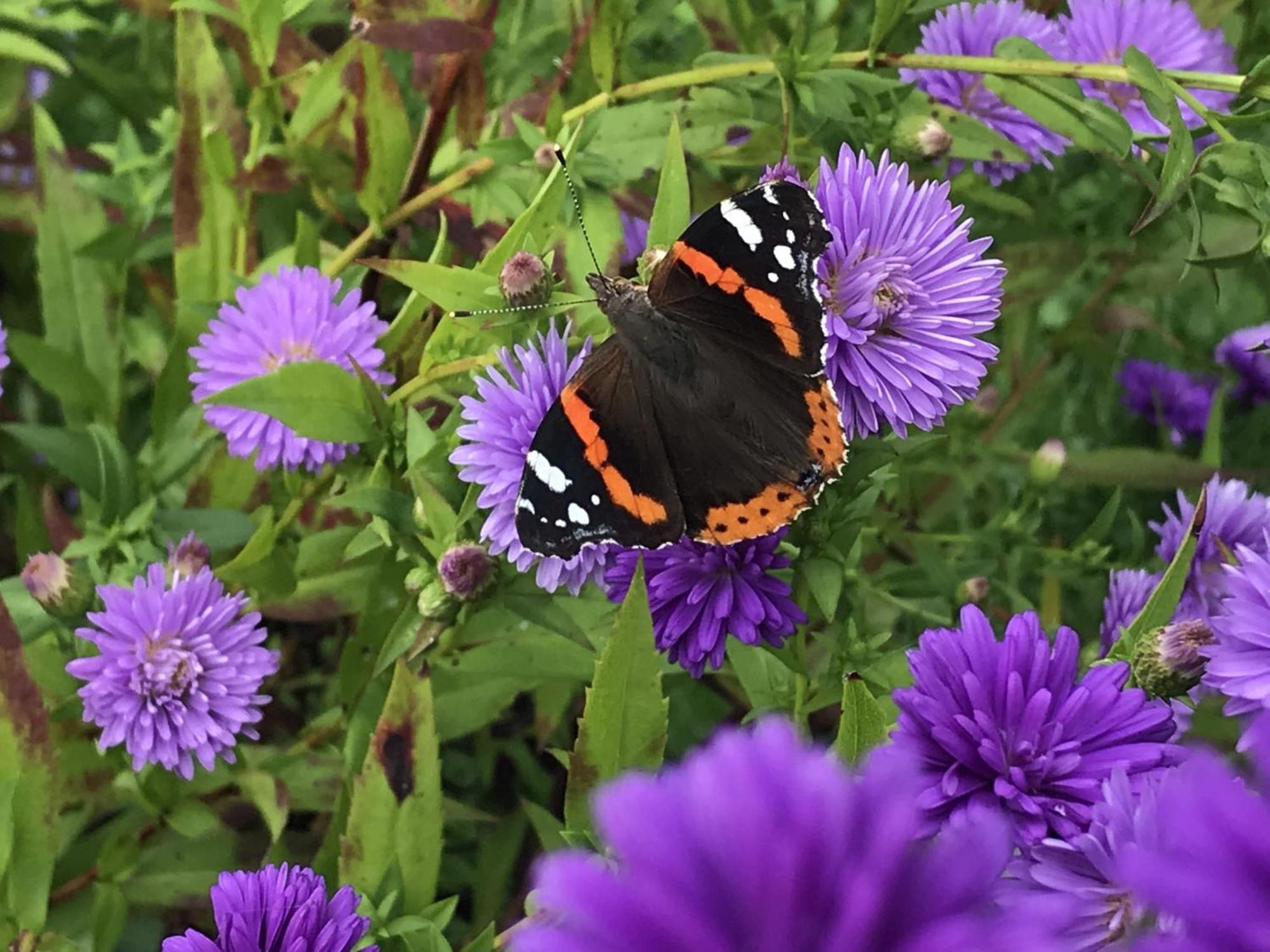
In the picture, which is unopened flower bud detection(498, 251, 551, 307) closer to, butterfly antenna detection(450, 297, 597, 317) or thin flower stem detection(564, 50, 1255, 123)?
butterfly antenna detection(450, 297, 597, 317)

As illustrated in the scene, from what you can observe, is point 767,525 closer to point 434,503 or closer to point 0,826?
point 434,503

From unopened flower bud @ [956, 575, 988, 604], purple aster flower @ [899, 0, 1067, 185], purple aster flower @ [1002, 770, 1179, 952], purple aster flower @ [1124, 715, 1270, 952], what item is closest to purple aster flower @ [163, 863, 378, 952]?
purple aster flower @ [1002, 770, 1179, 952]

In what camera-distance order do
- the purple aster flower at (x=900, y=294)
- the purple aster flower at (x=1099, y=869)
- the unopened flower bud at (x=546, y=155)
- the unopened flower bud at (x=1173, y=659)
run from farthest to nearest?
the unopened flower bud at (x=546, y=155)
the purple aster flower at (x=900, y=294)
the unopened flower bud at (x=1173, y=659)
the purple aster flower at (x=1099, y=869)

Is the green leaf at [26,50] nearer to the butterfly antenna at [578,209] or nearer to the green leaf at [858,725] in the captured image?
the butterfly antenna at [578,209]

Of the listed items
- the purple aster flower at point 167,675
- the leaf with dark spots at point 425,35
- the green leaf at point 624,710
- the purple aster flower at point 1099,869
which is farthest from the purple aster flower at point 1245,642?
the leaf with dark spots at point 425,35

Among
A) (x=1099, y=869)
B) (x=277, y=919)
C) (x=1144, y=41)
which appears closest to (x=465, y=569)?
(x=277, y=919)

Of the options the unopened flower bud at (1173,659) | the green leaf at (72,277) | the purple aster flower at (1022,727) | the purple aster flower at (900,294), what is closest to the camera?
the purple aster flower at (1022,727)

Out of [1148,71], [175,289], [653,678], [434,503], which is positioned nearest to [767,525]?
[653,678]
